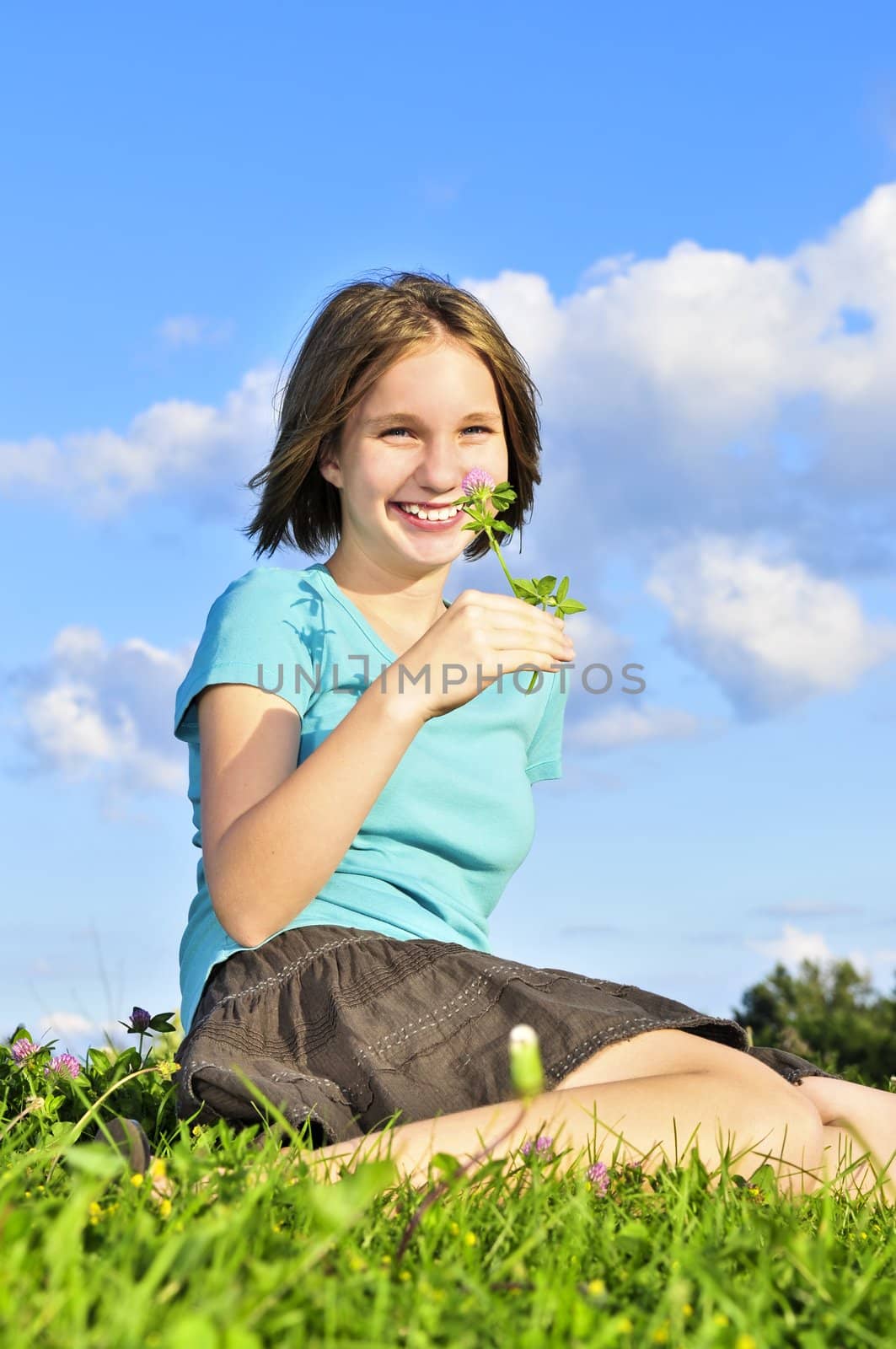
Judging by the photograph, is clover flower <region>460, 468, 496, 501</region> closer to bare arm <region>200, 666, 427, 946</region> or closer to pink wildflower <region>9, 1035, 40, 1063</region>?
bare arm <region>200, 666, 427, 946</region>

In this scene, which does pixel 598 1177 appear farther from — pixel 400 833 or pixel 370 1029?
pixel 400 833

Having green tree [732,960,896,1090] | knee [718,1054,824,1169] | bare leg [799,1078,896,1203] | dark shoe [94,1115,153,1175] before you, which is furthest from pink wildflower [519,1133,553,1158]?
green tree [732,960,896,1090]

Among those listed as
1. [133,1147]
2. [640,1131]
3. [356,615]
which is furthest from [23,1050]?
[640,1131]

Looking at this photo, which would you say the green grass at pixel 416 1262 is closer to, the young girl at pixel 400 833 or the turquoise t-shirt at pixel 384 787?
the young girl at pixel 400 833

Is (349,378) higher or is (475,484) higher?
(349,378)

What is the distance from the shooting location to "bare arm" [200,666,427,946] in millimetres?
3396

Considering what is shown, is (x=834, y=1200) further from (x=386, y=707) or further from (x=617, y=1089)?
(x=386, y=707)

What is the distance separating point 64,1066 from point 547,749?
214 cm

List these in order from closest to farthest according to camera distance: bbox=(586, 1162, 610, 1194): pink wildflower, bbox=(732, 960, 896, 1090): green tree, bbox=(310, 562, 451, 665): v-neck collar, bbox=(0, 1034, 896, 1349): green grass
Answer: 1. bbox=(0, 1034, 896, 1349): green grass
2. bbox=(586, 1162, 610, 1194): pink wildflower
3. bbox=(310, 562, 451, 665): v-neck collar
4. bbox=(732, 960, 896, 1090): green tree

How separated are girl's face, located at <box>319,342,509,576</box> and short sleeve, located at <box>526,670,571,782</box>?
2.72 ft

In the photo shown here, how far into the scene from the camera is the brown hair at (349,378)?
14.8 ft

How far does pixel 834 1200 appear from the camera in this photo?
320cm

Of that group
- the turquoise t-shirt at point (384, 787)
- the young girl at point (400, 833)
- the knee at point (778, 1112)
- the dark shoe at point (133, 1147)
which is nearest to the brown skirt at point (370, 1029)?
the young girl at point (400, 833)

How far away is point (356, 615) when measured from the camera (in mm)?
4434
